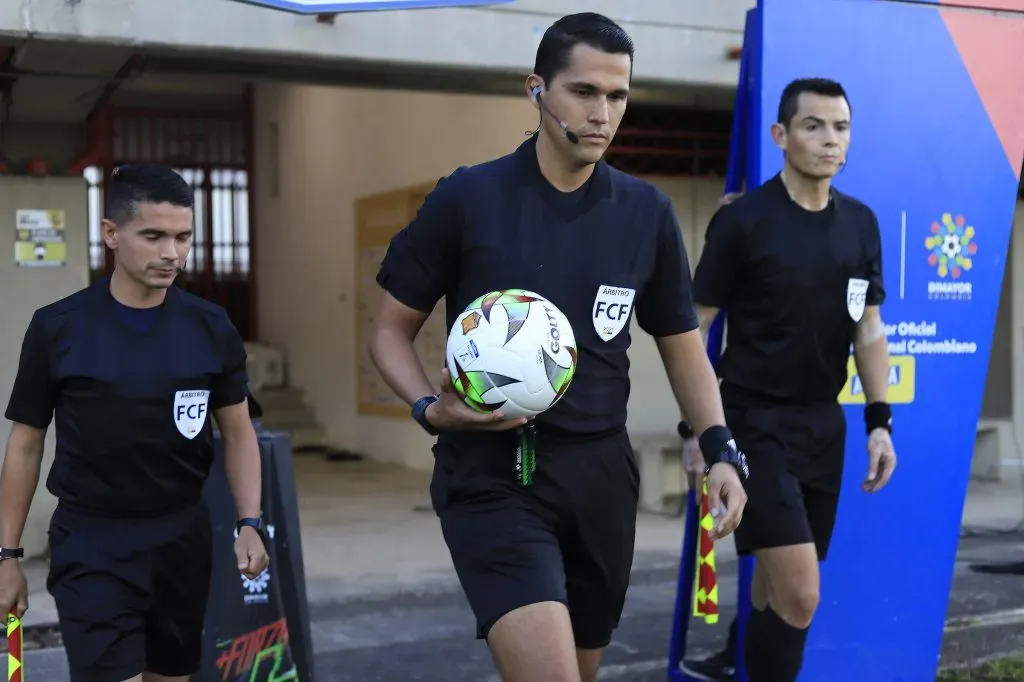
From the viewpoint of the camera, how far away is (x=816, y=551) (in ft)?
15.5

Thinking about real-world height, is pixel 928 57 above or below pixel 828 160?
above

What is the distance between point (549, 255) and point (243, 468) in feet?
4.44

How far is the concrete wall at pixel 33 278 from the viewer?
8227 mm

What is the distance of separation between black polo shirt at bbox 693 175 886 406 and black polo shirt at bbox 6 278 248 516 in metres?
1.86

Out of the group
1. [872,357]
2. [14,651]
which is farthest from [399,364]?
[872,357]

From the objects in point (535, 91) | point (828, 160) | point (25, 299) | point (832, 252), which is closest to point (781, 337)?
point (832, 252)

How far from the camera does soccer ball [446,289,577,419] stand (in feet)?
9.48

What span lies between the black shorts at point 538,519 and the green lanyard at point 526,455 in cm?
2

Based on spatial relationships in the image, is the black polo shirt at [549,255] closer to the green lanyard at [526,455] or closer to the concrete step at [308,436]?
the green lanyard at [526,455]

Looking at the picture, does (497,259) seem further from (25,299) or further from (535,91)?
(25,299)

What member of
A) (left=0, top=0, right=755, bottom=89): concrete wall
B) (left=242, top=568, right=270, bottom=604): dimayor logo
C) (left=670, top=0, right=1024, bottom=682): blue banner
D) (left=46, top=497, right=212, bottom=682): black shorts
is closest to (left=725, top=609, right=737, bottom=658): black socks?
(left=670, top=0, right=1024, bottom=682): blue banner

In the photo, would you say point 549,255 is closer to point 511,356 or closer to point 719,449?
point 511,356

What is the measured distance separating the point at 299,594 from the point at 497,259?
2.21m

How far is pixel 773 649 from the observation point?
182 inches
